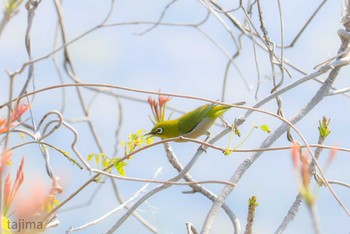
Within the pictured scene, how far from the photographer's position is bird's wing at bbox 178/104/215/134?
2.20 m

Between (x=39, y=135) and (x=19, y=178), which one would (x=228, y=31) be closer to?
(x=39, y=135)

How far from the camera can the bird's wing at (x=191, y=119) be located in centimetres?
220

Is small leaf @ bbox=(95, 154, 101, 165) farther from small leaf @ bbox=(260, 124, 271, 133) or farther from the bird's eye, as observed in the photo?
the bird's eye

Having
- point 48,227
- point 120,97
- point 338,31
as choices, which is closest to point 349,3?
point 338,31

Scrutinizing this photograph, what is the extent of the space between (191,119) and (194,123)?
2cm

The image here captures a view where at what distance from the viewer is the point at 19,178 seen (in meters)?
0.79

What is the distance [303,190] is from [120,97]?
1.86 meters

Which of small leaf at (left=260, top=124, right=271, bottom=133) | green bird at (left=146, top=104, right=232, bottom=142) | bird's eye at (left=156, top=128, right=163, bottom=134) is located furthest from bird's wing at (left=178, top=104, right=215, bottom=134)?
small leaf at (left=260, top=124, right=271, bottom=133)

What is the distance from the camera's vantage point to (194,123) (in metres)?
2.22

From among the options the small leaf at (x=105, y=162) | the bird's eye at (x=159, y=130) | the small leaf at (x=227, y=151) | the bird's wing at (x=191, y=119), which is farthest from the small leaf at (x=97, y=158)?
the bird's wing at (x=191, y=119)

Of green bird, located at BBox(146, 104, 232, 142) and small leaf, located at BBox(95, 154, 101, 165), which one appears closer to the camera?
small leaf, located at BBox(95, 154, 101, 165)

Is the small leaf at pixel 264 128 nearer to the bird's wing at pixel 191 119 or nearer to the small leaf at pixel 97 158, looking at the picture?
the small leaf at pixel 97 158

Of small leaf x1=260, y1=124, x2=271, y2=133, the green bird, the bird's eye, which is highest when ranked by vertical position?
the green bird

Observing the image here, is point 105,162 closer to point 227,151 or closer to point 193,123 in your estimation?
point 227,151
